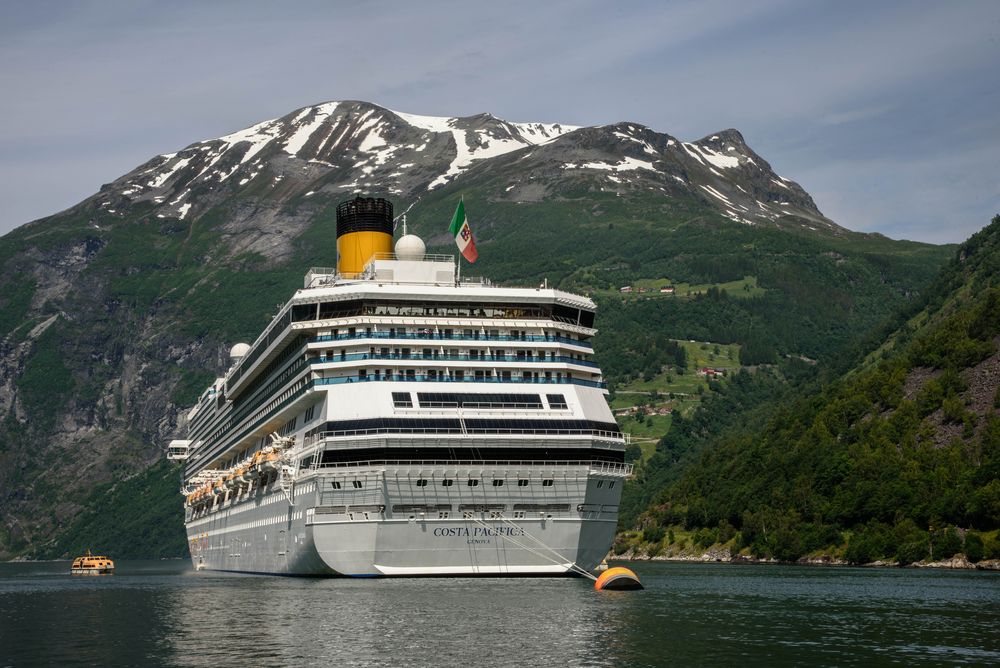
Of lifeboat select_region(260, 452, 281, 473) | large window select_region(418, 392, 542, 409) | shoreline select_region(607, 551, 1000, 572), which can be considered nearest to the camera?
large window select_region(418, 392, 542, 409)

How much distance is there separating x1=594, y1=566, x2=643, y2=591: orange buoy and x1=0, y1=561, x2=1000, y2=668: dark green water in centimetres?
80

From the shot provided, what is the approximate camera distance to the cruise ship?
214 feet

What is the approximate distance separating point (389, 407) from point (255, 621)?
1713 cm

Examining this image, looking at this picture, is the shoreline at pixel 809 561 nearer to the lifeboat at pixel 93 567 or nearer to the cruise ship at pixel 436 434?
the cruise ship at pixel 436 434

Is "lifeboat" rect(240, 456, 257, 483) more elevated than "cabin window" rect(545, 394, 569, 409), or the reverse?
"cabin window" rect(545, 394, 569, 409)

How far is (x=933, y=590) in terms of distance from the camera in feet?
230

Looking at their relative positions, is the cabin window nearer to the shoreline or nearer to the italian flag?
the italian flag

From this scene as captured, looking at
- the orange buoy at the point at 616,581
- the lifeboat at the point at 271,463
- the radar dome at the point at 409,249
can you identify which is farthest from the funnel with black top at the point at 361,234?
the orange buoy at the point at 616,581

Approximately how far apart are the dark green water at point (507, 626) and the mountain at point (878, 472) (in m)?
33.8

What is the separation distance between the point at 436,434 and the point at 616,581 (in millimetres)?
11802

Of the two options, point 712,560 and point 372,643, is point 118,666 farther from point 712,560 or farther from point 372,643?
point 712,560

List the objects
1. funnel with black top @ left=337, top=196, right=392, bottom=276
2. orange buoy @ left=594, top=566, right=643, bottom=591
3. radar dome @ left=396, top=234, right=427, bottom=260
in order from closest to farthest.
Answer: orange buoy @ left=594, top=566, right=643, bottom=591
radar dome @ left=396, top=234, right=427, bottom=260
funnel with black top @ left=337, top=196, right=392, bottom=276

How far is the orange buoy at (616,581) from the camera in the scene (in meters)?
64.9

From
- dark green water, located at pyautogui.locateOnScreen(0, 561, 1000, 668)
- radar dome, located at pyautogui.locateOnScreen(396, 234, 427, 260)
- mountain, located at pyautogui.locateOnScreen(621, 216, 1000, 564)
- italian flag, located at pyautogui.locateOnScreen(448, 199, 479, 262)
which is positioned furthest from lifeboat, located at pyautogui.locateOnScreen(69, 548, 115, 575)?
italian flag, located at pyautogui.locateOnScreen(448, 199, 479, 262)
